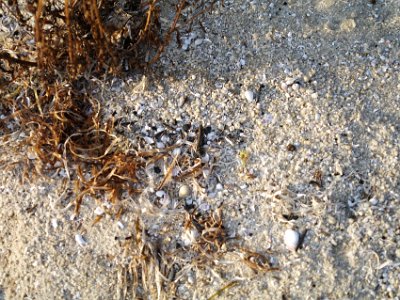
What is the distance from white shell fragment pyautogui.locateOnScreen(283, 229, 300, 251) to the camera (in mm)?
1569

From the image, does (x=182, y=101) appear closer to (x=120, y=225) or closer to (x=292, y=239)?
(x=120, y=225)

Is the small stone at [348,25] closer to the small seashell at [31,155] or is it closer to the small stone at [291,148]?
the small stone at [291,148]

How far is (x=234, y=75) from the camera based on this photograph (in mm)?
1700

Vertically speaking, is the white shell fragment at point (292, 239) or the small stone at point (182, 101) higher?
the small stone at point (182, 101)

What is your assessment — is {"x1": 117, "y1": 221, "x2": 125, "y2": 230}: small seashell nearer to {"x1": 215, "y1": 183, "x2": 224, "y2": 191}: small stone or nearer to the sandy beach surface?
the sandy beach surface

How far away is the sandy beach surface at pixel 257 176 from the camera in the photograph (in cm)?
158

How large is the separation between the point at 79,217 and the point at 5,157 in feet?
0.99

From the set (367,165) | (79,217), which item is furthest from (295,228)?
(79,217)

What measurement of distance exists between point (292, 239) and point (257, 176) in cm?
21

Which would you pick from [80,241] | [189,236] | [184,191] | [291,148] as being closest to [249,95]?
[291,148]

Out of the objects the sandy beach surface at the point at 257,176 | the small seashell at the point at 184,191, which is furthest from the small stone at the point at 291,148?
the small seashell at the point at 184,191

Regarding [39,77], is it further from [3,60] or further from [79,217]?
[79,217]

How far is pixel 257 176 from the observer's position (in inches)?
64.6

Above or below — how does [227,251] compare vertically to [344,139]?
below
